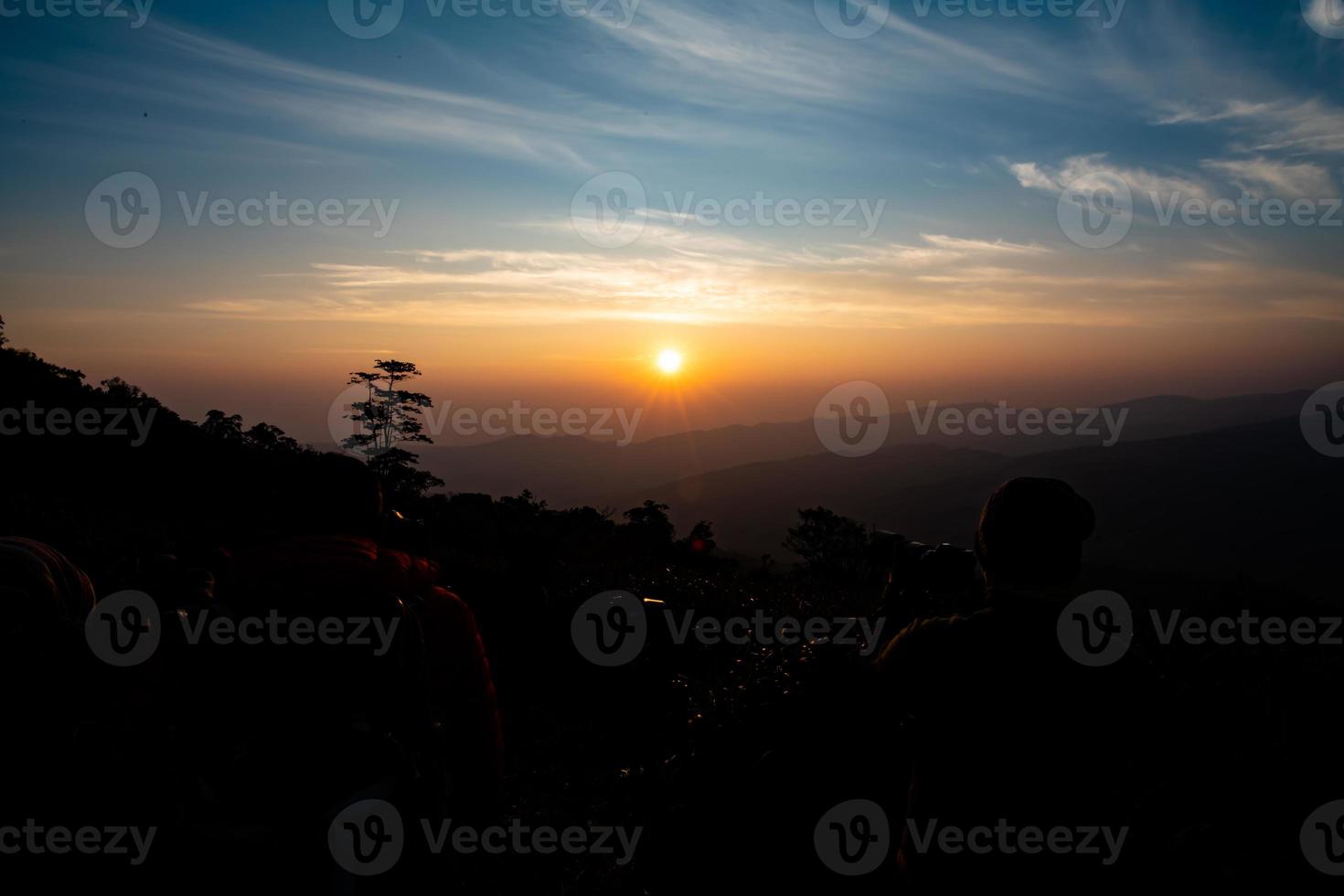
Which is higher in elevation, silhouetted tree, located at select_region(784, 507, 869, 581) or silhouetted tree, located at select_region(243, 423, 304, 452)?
silhouetted tree, located at select_region(243, 423, 304, 452)

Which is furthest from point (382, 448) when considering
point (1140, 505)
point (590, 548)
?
point (1140, 505)

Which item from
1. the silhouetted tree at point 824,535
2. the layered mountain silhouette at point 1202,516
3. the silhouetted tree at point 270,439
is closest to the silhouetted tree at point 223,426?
the silhouetted tree at point 270,439

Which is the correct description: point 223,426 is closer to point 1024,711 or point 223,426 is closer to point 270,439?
point 270,439

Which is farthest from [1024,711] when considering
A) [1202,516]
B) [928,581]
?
[1202,516]

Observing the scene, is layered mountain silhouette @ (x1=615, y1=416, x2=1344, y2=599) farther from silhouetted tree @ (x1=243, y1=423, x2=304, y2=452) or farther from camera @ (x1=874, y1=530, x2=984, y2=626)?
camera @ (x1=874, y1=530, x2=984, y2=626)

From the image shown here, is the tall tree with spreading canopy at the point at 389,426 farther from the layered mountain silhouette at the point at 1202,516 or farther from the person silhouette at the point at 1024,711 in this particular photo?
the layered mountain silhouette at the point at 1202,516

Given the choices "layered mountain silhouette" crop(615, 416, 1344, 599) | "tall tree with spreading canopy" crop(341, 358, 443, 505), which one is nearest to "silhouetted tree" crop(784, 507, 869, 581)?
"tall tree with spreading canopy" crop(341, 358, 443, 505)

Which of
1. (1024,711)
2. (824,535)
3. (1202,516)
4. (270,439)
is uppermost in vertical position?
(1202,516)

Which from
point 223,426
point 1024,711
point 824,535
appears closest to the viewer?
point 1024,711
